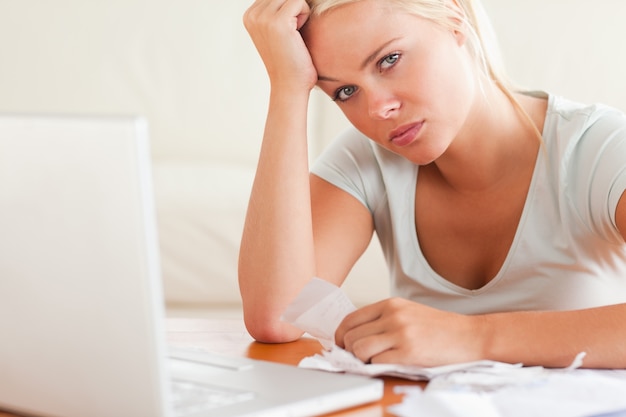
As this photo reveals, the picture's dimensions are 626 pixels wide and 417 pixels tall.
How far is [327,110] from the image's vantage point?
2832mm

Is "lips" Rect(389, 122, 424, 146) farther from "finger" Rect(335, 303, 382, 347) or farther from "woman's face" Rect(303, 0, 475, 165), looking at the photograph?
"finger" Rect(335, 303, 382, 347)

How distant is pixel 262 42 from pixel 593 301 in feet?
1.99

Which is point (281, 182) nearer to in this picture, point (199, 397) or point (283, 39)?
point (283, 39)

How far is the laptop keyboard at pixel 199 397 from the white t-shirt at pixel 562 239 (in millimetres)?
627

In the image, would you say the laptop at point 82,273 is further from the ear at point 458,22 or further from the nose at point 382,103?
the ear at point 458,22

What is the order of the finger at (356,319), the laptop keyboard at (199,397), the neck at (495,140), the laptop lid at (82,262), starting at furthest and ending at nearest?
the neck at (495,140) → the finger at (356,319) → the laptop keyboard at (199,397) → the laptop lid at (82,262)

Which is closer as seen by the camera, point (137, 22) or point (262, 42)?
point (262, 42)

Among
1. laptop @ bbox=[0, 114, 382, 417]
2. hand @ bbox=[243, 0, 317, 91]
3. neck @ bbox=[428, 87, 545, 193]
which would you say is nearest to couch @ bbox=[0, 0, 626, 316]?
neck @ bbox=[428, 87, 545, 193]

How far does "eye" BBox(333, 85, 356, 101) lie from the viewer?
136 cm

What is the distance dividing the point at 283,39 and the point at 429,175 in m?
0.37

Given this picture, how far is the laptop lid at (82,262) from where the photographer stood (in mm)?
667

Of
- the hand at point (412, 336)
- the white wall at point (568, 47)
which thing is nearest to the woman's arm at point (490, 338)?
the hand at point (412, 336)

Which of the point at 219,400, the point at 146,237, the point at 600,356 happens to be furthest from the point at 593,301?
the point at 146,237

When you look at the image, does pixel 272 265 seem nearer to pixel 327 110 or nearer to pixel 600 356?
pixel 600 356
